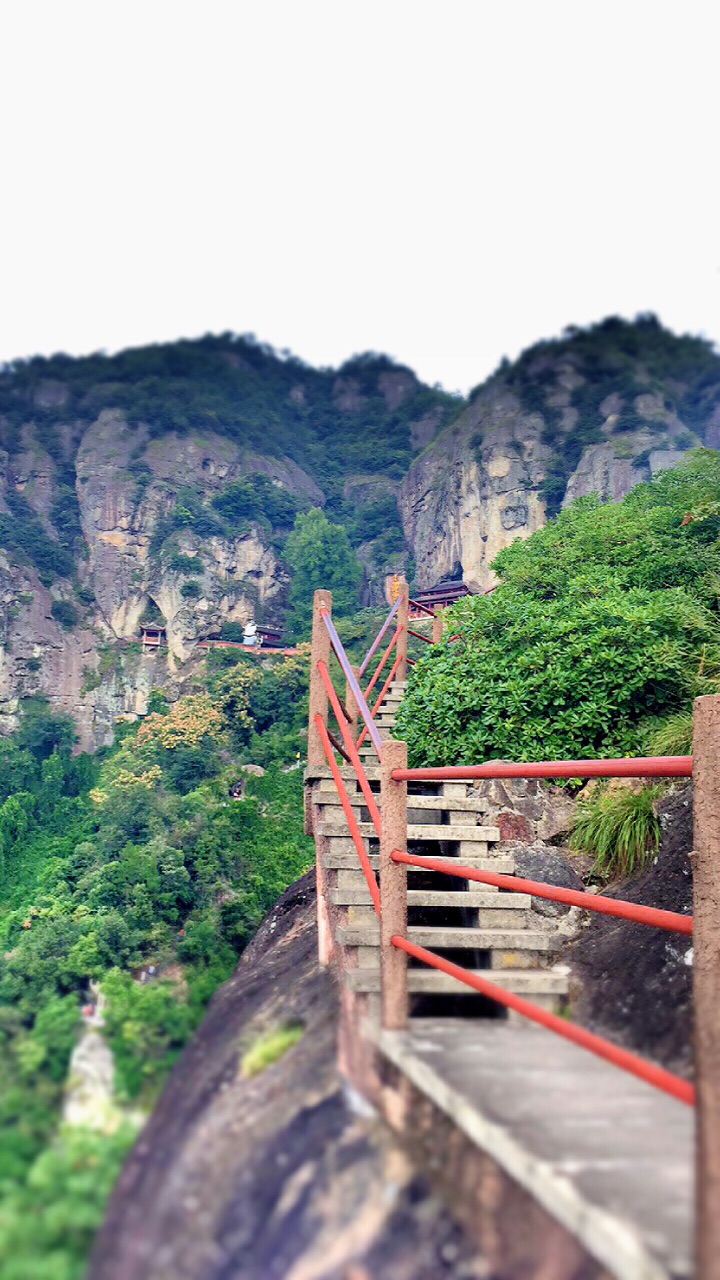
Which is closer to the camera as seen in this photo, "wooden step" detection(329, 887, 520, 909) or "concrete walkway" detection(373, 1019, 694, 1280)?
"concrete walkway" detection(373, 1019, 694, 1280)

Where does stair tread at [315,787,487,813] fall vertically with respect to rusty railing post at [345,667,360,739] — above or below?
below

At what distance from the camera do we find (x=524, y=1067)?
1.93 meters

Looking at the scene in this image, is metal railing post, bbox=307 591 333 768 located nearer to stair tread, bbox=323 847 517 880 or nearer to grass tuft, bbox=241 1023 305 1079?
stair tread, bbox=323 847 517 880

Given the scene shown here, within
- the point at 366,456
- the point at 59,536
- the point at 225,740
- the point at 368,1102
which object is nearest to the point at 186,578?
the point at 59,536

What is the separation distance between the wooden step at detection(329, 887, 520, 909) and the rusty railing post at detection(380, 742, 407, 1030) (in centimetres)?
57

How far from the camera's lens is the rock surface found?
1175mm

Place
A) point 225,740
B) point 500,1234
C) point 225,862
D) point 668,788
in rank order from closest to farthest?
point 500,1234 → point 668,788 → point 225,862 → point 225,740

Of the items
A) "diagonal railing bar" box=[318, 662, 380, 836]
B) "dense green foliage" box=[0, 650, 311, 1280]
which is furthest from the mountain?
"diagonal railing bar" box=[318, 662, 380, 836]

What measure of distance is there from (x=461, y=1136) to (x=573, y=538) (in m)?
7.26

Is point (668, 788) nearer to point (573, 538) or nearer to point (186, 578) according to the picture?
point (573, 538)

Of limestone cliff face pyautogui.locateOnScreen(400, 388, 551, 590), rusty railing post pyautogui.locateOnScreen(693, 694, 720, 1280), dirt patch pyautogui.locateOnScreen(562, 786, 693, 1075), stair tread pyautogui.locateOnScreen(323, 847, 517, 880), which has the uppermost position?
limestone cliff face pyautogui.locateOnScreen(400, 388, 551, 590)

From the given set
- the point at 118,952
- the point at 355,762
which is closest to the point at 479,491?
the point at 355,762

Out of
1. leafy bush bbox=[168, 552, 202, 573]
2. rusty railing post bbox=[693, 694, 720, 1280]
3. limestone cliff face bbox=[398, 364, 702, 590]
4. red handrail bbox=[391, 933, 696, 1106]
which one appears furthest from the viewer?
leafy bush bbox=[168, 552, 202, 573]

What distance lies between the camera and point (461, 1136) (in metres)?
1.49
